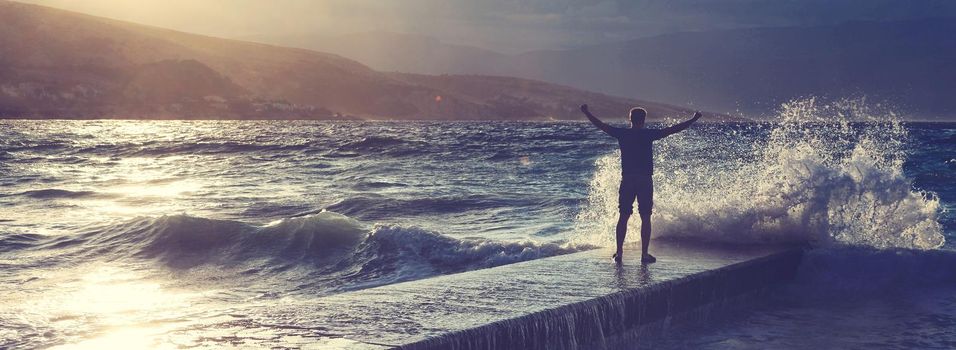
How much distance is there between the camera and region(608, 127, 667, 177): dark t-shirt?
852cm

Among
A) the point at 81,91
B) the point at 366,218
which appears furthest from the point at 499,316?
the point at 81,91

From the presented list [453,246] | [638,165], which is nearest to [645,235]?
[638,165]

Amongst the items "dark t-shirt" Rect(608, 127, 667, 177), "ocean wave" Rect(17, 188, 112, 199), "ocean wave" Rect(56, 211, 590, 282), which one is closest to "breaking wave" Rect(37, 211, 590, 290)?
"ocean wave" Rect(56, 211, 590, 282)

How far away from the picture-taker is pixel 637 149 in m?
8.53

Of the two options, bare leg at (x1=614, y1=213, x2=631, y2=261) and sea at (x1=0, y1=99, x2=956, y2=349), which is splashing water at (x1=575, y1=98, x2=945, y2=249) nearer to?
sea at (x1=0, y1=99, x2=956, y2=349)

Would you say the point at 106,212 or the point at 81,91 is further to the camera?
the point at 81,91

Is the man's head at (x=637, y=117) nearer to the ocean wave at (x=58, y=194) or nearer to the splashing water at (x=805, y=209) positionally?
the splashing water at (x=805, y=209)

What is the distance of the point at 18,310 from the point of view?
8.31 metres

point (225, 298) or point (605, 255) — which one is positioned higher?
point (605, 255)

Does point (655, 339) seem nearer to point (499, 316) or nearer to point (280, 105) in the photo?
point (499, 316)

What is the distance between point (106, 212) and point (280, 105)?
12110 cm

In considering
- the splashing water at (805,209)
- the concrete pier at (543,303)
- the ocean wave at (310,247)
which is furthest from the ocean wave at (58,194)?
the concrete pier at (543,303)

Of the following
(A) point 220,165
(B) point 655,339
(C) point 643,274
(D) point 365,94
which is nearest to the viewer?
(B) point 655,339

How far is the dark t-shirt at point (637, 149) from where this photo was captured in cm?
852
